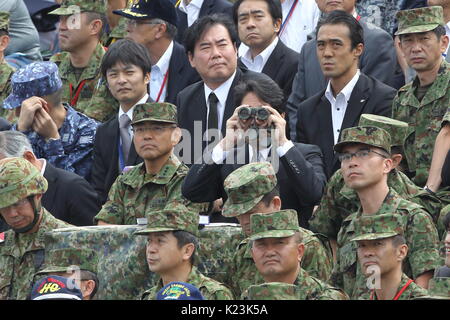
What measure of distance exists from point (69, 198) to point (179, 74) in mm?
2031

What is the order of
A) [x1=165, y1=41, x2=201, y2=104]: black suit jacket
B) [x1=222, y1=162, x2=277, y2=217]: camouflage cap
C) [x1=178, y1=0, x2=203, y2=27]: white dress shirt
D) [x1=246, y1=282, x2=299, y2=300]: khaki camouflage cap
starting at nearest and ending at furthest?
[x1=246, y1=282, x2=299, y2=300]: khaki camouflage cap, [x1=222, y1=162, x2=277, y2=217]: camouflage cap, [x1=165, y1=41, x2=201, y2=104]: black suit jacket, [x1=178, y1=0, x2=203, y2=27]: white dress shirt

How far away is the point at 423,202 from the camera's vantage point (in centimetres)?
932

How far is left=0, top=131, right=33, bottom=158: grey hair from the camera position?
33.3 feet

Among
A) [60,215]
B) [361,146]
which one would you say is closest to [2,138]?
[60,215]

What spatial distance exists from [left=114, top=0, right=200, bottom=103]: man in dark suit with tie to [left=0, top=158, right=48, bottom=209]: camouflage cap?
229 cm

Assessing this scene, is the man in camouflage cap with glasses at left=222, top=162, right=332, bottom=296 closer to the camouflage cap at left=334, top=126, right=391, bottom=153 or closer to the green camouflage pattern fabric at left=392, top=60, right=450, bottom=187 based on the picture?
the camouflage cap at left=334, top=126, right=391, bottom=153

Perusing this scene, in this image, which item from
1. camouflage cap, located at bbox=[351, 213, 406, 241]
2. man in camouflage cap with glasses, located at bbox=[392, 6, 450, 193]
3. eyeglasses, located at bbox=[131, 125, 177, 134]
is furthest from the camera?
man in camouflage cap with glasses, located at bbox=[392, 6, 450, 193]

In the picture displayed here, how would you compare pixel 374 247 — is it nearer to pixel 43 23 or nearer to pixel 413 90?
pixel 413 90

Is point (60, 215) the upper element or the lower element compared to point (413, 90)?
lower

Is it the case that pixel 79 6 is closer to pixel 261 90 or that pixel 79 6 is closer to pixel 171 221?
pixel 261 90

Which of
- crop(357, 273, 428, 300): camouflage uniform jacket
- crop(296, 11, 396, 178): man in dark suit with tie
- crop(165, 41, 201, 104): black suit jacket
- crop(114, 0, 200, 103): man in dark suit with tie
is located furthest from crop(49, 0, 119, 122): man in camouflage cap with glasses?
crop(357, 273, 428, 300): camouflage uniform jacket

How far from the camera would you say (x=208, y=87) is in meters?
10.7

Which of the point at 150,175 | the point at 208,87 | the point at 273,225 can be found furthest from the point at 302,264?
the point at 208,87

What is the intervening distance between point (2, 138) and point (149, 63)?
1485mm
